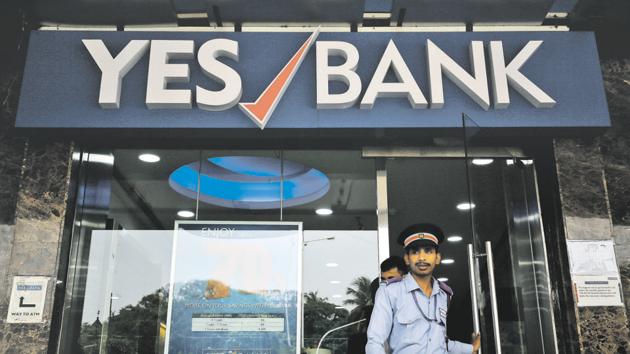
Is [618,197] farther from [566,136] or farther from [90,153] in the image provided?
[90,153]

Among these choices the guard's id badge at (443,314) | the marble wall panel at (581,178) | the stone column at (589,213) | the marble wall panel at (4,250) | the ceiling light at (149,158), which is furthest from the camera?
the ceiling light at (149,158)

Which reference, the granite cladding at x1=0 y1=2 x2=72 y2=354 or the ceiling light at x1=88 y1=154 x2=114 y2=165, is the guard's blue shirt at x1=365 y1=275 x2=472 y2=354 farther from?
the ceiling light at x1=88 y1=154 x2=114 y2=165

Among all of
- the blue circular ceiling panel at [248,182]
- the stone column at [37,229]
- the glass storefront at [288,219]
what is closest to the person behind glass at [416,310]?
the glass storefront at [288,219]

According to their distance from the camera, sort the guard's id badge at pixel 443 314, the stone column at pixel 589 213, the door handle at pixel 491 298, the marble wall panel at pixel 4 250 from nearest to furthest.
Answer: the door handle at pixel 491 298, the guard's id badge at pixel 443 314, the stone column at pixel 589 213, the marble wall panel at pixel 4 250

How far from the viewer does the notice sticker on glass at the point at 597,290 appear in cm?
459

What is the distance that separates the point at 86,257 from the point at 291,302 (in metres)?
1.78

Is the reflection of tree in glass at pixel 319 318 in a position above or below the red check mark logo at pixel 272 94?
below

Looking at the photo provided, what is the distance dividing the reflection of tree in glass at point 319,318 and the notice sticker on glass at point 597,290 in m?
1.82

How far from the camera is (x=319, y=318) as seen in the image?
4930 mm

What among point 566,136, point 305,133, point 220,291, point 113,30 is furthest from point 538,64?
point 113,30

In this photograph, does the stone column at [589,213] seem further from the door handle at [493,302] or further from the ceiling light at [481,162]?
the door handle at [493,302]

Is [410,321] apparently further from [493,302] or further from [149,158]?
[149,158]

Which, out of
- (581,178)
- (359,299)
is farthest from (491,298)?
(581,178)

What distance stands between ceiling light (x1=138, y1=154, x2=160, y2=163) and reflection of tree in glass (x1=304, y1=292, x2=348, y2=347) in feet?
6.13
